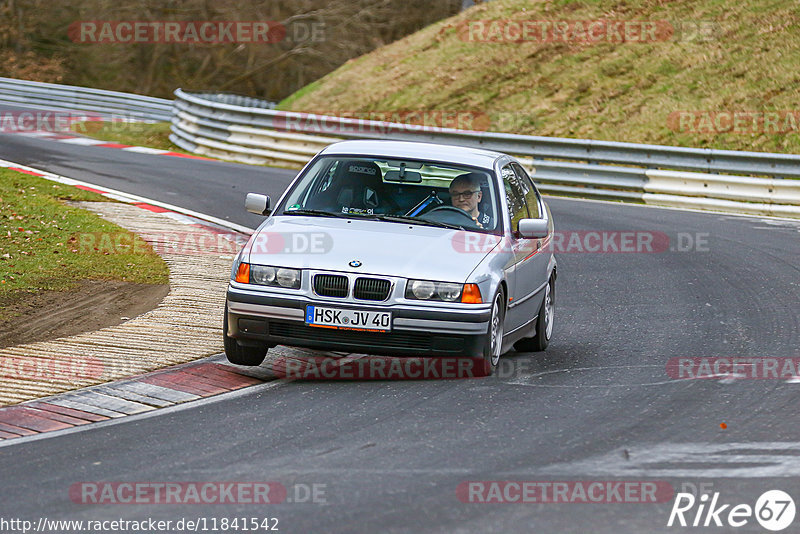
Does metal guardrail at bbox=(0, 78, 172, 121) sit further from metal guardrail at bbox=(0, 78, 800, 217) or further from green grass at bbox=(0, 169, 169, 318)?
green grass at bbox=(0, 169, 169, 318)

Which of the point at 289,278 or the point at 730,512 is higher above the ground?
the point at 289,278

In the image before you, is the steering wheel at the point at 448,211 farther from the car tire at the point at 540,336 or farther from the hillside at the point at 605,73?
the hillside at the point at 605,73

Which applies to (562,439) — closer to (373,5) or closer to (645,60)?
(645,60)

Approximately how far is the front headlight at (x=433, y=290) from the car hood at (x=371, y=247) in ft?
0.13

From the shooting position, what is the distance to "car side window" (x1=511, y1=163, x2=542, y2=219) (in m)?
10.2

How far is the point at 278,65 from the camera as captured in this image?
5147 cm

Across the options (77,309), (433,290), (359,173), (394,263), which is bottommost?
(77,309)

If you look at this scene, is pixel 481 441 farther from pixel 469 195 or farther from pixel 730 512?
pixel 469 195

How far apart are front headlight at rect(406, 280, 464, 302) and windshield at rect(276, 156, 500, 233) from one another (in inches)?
40.5

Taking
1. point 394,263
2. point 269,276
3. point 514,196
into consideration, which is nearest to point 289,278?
point 269,276

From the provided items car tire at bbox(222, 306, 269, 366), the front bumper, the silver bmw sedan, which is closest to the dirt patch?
car tire at bbox(222, 306, 269, 366)

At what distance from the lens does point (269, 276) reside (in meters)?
8.23

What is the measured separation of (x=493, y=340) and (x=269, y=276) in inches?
64.1

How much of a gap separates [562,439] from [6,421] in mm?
3270
